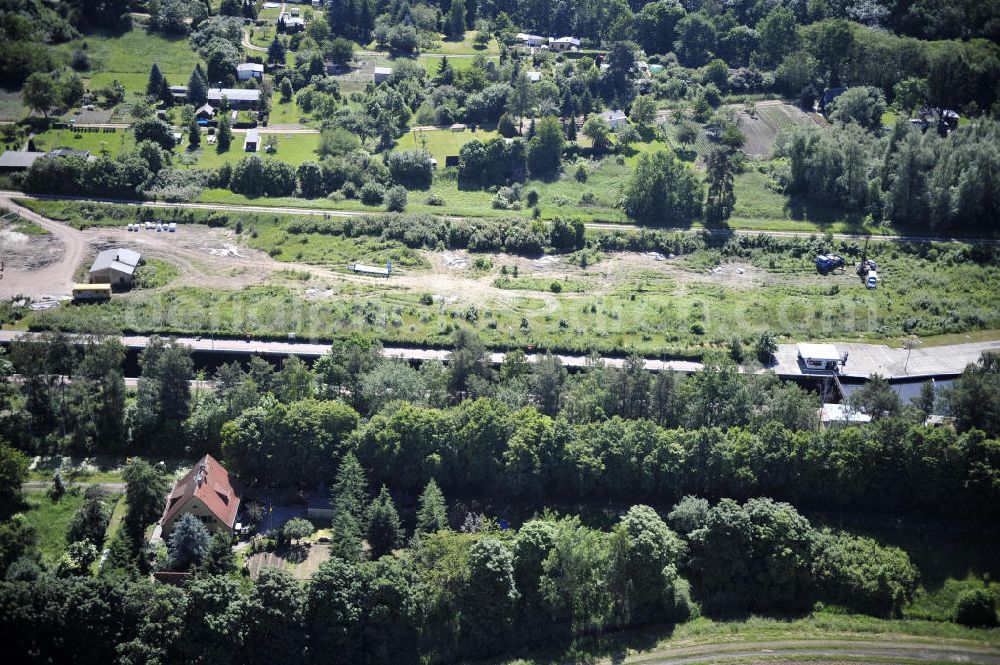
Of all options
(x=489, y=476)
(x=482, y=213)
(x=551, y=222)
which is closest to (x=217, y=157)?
(x=482, y=213)

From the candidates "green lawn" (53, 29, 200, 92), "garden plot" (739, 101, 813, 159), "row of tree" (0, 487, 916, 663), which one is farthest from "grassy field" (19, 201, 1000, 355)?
"green lawn" (53, 29, 200, 92)

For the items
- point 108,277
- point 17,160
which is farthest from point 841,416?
point 17,160

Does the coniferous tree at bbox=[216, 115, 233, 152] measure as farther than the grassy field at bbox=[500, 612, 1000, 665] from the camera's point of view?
Yes

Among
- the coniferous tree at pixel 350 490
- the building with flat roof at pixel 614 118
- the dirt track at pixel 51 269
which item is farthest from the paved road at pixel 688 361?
the building with flat roof at pixel 614 118

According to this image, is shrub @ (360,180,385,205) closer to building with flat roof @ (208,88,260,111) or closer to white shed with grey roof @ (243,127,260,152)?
white shed with grey roof @ (243,127,260,152)

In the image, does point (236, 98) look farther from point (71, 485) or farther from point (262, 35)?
point (71, 485)

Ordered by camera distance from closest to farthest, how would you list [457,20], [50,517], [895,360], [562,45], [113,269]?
1. [50,517]
2. [895,360]
3. [113,269]
4. [562,45]
5. [457,20]

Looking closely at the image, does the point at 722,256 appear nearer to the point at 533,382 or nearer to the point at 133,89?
the point at 533,382
